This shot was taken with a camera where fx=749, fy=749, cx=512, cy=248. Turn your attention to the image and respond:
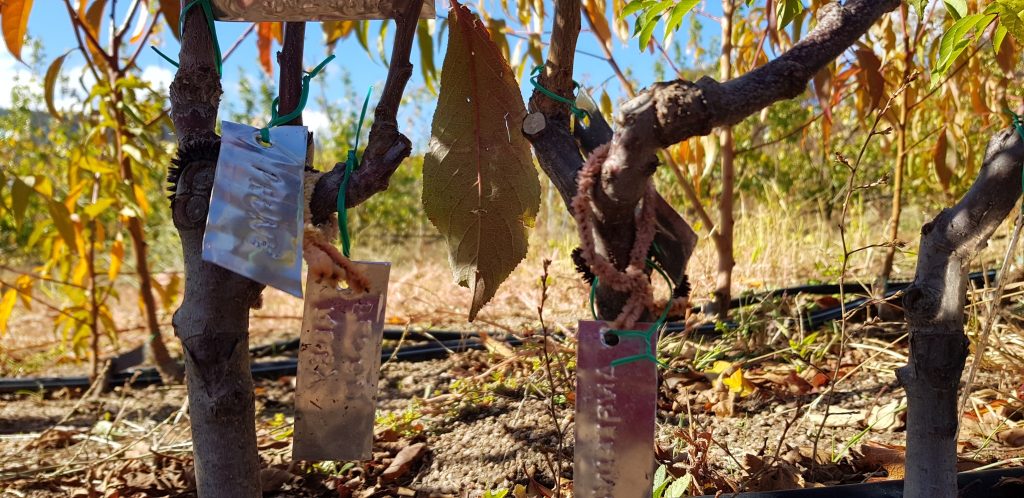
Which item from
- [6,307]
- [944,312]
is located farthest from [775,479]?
[6,307]

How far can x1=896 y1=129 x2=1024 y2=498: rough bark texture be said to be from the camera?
2.53ft

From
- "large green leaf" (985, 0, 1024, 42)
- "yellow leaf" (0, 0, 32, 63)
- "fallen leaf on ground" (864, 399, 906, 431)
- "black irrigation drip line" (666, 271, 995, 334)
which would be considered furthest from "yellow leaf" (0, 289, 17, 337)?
"large green leaf" (985, 0, 1024, 42)

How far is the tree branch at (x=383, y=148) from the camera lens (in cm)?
76

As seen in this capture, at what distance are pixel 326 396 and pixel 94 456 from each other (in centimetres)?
100

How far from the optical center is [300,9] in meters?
0.82

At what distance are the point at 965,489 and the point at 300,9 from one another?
1.02m

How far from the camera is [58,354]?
117 inches

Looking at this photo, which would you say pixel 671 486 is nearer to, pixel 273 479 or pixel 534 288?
pixel 273 479

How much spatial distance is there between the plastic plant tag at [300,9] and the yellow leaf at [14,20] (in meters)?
0.57

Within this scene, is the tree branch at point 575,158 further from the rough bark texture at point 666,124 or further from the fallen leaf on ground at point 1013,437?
the fallen leaf on ground at point 1013,437

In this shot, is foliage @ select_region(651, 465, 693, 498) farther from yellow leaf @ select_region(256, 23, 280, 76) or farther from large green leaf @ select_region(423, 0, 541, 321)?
yellow leaf @ select_region(256, 23, 280, 76)

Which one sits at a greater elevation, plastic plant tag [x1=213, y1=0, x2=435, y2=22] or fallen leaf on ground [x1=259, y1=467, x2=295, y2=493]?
plastic plant tag [x1=213, y1=0, x2=435, y2=22]

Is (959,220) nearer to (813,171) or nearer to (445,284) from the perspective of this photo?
(445,284)

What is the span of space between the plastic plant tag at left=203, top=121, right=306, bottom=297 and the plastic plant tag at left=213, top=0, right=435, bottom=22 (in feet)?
0.54
